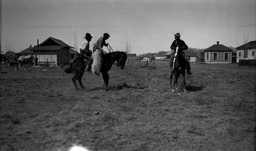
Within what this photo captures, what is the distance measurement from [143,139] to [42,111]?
4052mm

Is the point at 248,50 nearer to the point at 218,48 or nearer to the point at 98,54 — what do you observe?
the point at 218,48

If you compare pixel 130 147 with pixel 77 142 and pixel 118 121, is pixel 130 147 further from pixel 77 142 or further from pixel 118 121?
pixel 118 121

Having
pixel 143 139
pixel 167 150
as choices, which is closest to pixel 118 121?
pixel 143 139

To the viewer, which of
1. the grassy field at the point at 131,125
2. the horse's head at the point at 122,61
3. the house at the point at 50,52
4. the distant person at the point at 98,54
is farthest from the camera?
the house at the point at 50,52

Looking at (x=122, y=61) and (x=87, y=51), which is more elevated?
(x=87, y=51)

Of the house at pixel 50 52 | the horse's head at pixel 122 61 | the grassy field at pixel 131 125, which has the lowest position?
the grassy field at pixel 131 125

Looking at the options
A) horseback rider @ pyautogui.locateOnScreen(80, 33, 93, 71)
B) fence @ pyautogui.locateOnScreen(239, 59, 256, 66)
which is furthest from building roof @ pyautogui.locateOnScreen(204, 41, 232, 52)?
horseback rider @ pyautogui.locateOnScreen(80, 33, 93, 71)

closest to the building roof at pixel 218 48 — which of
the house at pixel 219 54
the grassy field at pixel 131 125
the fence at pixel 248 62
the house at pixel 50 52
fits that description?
the house at pixel 219 54

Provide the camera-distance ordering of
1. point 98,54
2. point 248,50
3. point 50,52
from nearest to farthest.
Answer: point 98,54
point 50,52
point 248,50

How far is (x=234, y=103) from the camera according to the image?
26.0 ft

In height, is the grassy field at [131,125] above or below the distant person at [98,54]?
below

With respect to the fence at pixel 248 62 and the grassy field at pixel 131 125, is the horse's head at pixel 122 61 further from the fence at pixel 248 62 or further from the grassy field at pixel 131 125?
the fence at pixel 248 62

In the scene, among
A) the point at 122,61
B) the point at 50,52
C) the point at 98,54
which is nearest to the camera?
the point at 98,54

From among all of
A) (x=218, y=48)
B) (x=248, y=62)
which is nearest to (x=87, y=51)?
(x=248, y=62)
